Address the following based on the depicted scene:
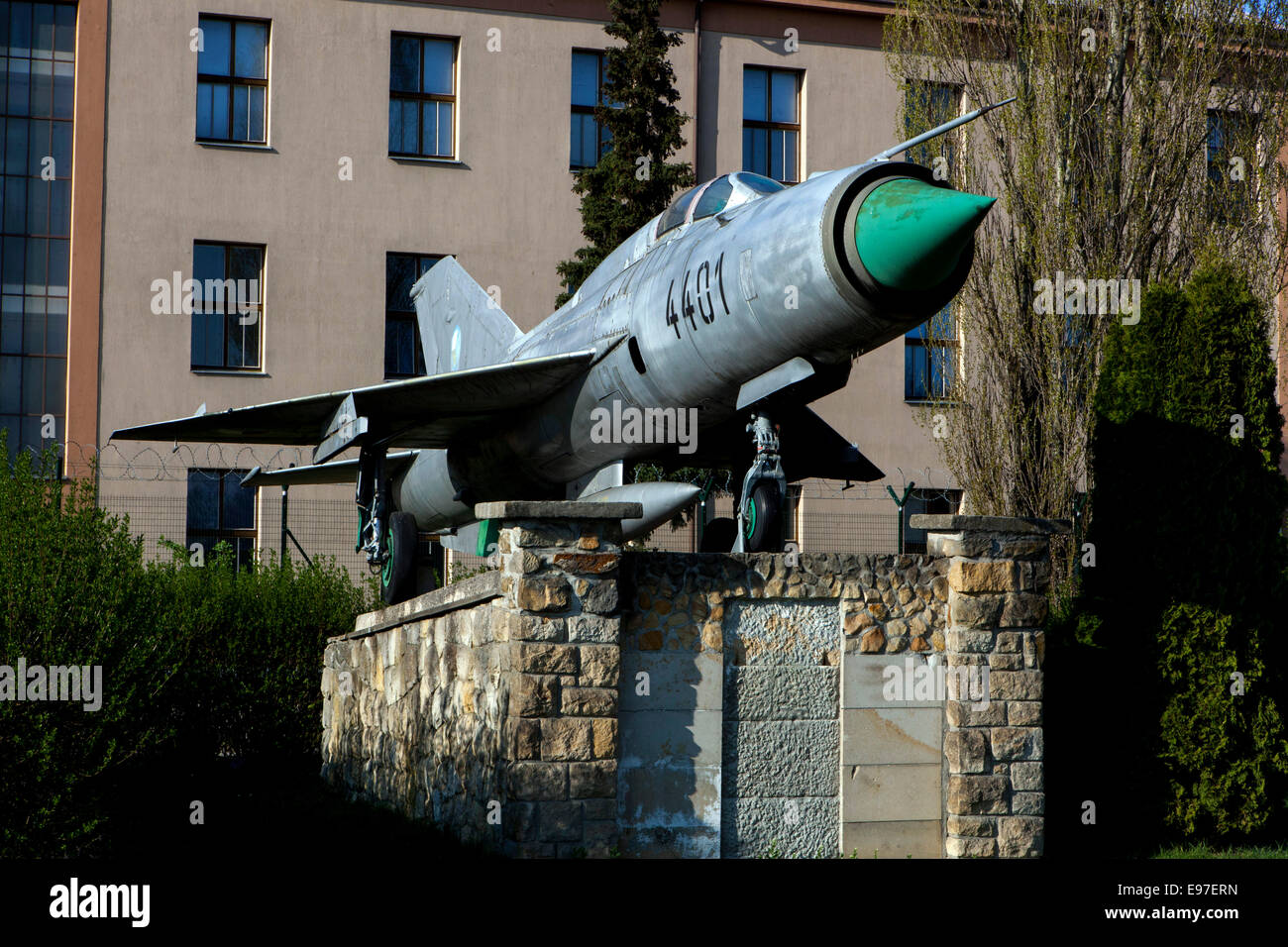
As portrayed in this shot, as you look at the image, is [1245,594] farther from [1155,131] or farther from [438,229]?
[438,229]

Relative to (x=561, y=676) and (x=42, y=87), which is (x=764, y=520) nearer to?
(x=561, y=676)

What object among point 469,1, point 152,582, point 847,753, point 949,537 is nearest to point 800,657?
point 847,753

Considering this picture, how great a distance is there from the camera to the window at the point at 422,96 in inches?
982

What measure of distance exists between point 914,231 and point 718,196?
114 inches

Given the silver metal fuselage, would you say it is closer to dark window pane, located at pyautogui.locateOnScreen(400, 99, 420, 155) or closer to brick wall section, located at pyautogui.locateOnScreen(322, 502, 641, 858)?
brick wall section, located at pyautogui.locateOnScreen(322, 502, 641, 858)

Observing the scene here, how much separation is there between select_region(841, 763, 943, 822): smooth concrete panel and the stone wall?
15mm

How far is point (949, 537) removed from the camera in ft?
32.4

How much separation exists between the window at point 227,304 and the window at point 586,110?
5.92m

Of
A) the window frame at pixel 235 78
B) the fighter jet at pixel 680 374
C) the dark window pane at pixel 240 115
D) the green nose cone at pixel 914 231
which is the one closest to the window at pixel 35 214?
the window frame at pixel 235 78

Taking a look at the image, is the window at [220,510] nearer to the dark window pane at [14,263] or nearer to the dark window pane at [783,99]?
the dark window pane at [14,263]

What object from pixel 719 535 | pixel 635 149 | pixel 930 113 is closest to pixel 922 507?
pixel 930 113

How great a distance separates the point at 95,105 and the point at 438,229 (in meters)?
6.01

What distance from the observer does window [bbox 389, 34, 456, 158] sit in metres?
25.0

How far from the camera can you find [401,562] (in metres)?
13.5
